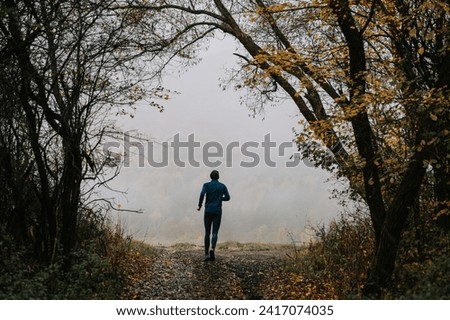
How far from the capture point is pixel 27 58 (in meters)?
10.2

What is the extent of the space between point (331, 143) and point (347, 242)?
259cm

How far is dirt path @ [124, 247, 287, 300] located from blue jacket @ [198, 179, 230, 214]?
1.39 m

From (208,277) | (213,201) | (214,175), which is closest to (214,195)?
(213,201)

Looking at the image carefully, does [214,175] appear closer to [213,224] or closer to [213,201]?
[213,201]

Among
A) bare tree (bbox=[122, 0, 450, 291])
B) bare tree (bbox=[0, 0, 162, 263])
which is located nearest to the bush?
bare tree (bbox=[0, 0, 162, 263])

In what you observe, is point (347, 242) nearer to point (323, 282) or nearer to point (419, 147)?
point (323, 282)

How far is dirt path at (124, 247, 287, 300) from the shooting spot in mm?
11125

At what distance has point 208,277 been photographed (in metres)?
12.7

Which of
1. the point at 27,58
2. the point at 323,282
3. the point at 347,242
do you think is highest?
the point at 27,58

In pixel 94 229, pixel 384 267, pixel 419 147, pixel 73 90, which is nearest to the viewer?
pixel 419 147

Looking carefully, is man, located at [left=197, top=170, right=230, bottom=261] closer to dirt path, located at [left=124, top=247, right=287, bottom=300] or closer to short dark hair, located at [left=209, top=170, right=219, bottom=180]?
short dark hair, located at [left=209, top=170, right=219, bottom=180]

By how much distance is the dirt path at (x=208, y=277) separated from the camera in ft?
36.5

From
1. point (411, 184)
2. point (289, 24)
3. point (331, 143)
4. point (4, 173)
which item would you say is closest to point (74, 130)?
point (4, 173)

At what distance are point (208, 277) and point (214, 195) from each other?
2.40 m
